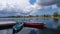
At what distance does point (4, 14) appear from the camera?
160 centimetres

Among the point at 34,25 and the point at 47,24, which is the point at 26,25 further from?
the point at 47,24

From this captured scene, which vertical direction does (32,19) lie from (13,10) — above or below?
below

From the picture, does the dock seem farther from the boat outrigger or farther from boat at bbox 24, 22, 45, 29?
boat at bbox 24, 22, 45, 29

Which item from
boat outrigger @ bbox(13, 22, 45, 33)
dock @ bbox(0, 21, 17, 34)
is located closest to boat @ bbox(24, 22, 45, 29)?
boat outrigger @ bbox(13, 22, 45, 33)

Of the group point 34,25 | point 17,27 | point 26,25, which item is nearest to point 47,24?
point 34,25

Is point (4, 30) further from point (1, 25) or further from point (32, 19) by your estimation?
point (32, 19)

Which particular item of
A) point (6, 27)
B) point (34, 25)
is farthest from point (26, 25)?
point (6, 27)

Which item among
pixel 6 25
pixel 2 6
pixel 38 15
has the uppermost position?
pixel 2 6

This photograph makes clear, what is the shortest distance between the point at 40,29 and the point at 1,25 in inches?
20.1

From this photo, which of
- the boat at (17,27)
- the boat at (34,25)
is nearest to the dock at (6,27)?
the boat at (17,27)

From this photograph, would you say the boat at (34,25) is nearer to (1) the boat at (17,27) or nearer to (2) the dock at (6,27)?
(1) the boat at (17,27)

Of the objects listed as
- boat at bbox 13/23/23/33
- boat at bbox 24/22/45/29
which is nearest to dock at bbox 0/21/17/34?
boat at bbox 13/23/23/33

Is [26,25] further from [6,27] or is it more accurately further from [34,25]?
[6,27]

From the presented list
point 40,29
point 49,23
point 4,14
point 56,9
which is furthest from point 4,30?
point 56,9
